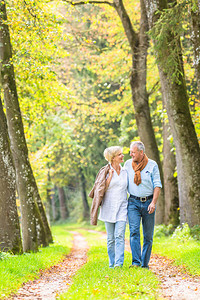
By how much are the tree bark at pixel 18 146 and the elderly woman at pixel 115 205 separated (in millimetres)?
4765

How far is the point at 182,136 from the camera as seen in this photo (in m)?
11.6

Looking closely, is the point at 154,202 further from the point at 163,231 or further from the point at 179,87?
the point at 163,231

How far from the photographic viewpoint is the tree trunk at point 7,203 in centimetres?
893

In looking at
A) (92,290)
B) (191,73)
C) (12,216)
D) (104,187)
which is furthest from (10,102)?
(191,73)

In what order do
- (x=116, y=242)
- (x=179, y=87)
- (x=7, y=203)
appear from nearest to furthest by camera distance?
(x=116, y=242)
(x=7, y=203)
(x=179, y=87)

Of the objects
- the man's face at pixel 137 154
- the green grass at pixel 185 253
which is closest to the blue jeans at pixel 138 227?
the man's face at pixel 137 154

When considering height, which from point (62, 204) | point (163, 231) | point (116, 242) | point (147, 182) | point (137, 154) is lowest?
point (62, 204)

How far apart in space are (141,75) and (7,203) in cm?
869

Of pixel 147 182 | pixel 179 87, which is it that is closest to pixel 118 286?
pixel 147 182

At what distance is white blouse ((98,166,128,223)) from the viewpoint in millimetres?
7168

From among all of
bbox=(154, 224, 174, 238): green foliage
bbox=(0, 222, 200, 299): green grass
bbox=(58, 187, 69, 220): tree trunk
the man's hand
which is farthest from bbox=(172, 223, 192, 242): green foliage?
bbox=(58, 187, 69, 220): tree trunk

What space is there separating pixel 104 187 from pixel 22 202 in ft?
16.6

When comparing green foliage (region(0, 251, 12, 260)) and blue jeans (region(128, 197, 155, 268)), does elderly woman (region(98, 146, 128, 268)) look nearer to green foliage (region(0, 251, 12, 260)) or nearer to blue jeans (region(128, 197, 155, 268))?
blue jeans (region(128, 197, 155, 268))

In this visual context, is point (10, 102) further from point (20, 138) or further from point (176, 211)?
point (176, 211)
